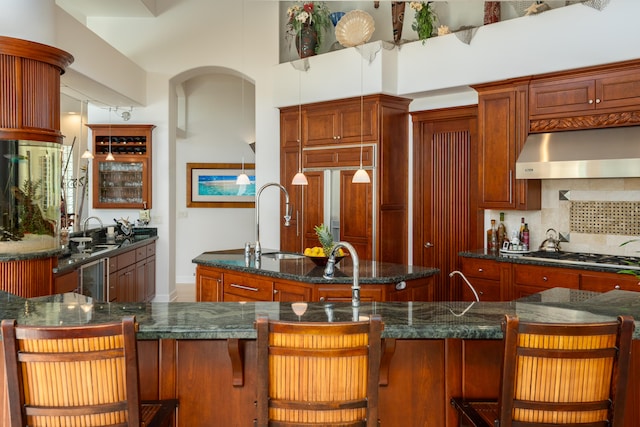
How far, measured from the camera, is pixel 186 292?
8.37 meters

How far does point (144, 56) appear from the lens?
716 centimetres

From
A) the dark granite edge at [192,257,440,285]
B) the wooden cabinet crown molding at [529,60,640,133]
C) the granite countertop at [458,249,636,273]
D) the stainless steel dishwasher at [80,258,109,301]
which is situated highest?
the wooden cabinet crown molding at [529,60,640,133]

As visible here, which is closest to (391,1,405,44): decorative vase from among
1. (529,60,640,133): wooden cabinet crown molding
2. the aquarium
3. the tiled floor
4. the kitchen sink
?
(529,60,640,133): wooden cabinet crown molding

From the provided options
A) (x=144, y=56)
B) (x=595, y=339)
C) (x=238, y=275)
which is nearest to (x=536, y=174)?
(x=238, y=275)

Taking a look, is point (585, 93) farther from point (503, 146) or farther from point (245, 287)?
point (245, 287)

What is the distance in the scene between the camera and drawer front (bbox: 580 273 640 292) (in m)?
3.96

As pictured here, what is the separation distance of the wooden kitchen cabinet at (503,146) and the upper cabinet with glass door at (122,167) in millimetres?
4351

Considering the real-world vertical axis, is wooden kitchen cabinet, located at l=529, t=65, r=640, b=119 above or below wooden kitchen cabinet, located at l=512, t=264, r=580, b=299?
above

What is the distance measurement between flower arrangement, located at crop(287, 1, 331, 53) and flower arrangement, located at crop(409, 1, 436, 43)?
4.37 ft

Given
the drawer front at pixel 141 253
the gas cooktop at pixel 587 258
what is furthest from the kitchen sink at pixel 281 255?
the drawer front at pixel 141 253

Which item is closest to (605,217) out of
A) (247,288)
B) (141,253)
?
→ (247,288)

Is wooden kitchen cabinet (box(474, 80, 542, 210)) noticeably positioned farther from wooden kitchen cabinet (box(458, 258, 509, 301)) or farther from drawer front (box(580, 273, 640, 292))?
drawer front (box(580, 273, 640, 292))

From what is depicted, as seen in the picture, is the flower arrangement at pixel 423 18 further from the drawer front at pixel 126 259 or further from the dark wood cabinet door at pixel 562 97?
the drawer front at pixel 126 259

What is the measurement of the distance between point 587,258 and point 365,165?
7.92 ft
